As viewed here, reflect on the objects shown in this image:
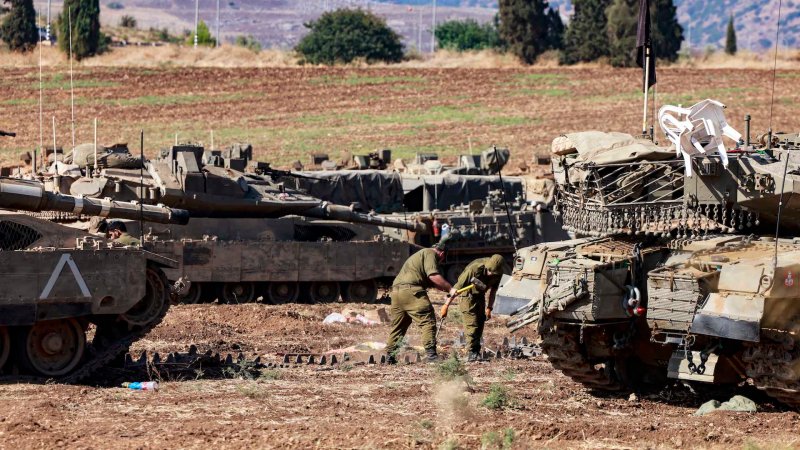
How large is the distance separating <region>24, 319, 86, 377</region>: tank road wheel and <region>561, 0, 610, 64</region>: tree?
54916 millimetres

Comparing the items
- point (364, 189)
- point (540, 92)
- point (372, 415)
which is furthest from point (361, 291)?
point (540, 92)

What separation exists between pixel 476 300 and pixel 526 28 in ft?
185

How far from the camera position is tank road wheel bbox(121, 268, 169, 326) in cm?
1580

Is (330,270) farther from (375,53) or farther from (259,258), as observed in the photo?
(375,53)

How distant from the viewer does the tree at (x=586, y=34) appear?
227 feet

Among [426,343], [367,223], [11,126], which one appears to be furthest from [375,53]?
[426,343]

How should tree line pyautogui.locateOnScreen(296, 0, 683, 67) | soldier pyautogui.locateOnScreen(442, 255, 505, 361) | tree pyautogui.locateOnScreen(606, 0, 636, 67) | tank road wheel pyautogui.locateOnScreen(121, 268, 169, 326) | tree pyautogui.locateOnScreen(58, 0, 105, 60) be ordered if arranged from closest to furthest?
tank road wheel pyautogui.locateOnScreen(121, 268, 169, 326)
soldier pyautogui.locateOnScreen(442, 255, 505, 361)
tree pyautogui.locateOnScreen(58, 0, 105, 60)
tree pyautogui.locateOnScreen(606, 0, 636, 67)
tree line pyautogui.locateOnScreen(296, 0, 683, 67)

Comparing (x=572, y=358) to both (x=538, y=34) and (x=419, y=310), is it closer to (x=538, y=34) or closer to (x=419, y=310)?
(x=419, y=310)

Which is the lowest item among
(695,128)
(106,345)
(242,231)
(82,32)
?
→ (106,345)

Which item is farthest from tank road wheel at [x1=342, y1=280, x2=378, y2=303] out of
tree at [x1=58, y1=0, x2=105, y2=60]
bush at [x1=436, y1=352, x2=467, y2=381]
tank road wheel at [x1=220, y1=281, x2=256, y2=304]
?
tree at [x1=58, y1=0, x2=105, y2=60]

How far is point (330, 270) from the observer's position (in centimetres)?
2392

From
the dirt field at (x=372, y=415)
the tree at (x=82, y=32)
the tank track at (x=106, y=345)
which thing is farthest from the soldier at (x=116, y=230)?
the tree at (x=82, y=32)

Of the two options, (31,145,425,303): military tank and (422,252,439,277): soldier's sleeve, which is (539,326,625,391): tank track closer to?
(422,252,439,277): soldier's sleeve

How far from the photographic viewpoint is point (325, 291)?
2433cm
